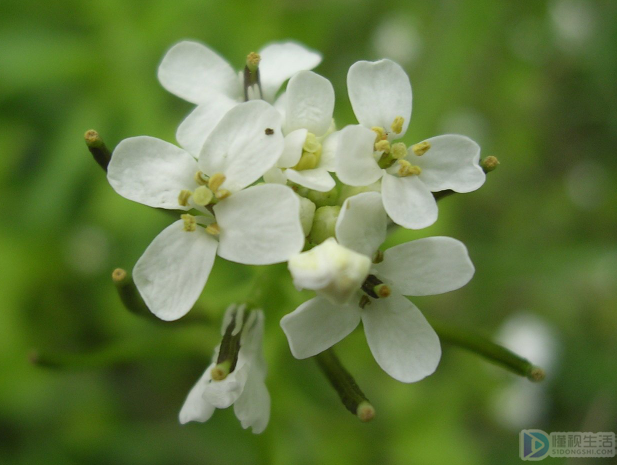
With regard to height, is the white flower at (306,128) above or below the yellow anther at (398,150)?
above

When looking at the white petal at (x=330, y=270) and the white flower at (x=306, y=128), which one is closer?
the white petal at (x=330, y=270)

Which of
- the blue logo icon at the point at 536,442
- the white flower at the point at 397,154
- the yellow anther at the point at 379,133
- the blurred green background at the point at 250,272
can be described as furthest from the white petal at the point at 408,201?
the blue logo icon at the point at 536,442

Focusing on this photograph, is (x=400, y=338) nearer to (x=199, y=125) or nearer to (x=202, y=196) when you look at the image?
(x=202, y=196)

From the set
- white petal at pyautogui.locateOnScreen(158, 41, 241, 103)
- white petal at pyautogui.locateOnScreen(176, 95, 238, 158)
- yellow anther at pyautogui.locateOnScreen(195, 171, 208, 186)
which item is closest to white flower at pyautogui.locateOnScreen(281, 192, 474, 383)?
yellow anther at pyautogui.locateOnScreen(195, 171, 208, 186)

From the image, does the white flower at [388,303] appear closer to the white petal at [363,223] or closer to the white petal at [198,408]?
the white petal at [363,223]

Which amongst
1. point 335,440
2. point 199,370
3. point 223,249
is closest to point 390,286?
point 223,249

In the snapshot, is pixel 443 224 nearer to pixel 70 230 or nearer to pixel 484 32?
pixel 484 32
